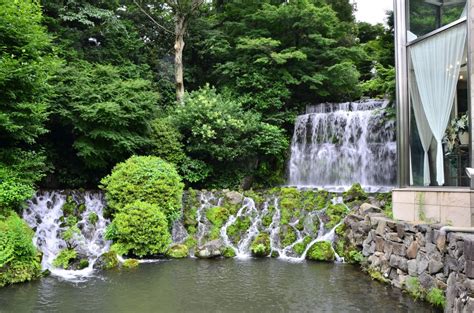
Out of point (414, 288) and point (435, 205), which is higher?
point (435, 205)

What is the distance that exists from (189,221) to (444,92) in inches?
326

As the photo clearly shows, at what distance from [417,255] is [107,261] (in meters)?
7.41

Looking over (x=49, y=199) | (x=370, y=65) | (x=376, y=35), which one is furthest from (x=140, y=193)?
(x=376, y=35)

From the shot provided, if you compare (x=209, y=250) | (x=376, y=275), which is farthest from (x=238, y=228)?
(x=376, y=275)

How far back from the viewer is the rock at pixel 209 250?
11.3 m

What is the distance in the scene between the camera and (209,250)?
11.4 metres

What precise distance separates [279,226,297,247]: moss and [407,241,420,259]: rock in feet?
14.8

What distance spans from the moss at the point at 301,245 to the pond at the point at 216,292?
3.97 feet

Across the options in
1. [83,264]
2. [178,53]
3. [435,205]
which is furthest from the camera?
[178,53]

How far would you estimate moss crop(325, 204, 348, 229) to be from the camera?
11.7 meters

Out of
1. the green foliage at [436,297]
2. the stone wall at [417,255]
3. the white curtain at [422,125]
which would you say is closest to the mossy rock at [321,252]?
the stone wall at [417,255]

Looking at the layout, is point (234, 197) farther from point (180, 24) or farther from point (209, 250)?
point (180, 24)

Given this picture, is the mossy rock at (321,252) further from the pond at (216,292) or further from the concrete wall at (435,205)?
the concrete wall at (435,205)

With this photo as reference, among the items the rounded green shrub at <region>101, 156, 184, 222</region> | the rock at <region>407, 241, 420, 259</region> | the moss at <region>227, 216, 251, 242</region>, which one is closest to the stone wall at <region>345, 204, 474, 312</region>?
the rock at <region>407, 241, 420, 259</region>
